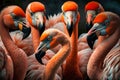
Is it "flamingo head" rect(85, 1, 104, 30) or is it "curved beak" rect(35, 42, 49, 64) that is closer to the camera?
"curved beak" rect(35, 42, 49, 64)

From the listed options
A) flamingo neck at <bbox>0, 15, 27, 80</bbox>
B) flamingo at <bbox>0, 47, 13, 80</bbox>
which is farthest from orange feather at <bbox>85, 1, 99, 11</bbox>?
flamingo at <bbox>0, 47, 13, 80</bbox>

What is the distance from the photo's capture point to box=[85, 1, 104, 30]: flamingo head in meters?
3.55

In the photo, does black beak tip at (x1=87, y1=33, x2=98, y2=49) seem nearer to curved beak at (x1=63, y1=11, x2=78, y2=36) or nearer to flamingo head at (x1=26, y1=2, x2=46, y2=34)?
curved beak at (x1=63, y1=11, x2=78, y2=36)

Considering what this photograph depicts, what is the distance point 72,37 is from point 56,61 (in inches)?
9.8

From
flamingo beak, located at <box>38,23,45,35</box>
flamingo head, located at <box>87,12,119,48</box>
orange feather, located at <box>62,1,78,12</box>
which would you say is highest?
orange feather, located at <box>62,1,78,12</box>

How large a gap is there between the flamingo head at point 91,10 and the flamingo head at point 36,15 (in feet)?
1.23

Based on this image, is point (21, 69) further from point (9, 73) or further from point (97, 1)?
point (97, 1)

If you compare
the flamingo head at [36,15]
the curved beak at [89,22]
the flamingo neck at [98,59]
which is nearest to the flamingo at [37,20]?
the flamingo head at [36,15]

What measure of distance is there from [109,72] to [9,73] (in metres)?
0.85

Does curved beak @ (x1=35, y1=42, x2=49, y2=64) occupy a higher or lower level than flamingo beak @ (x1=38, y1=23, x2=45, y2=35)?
lower

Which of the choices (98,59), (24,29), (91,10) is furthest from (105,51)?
(24,29)

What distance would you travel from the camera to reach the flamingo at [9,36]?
348 cm

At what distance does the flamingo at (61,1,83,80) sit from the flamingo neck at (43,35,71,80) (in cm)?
9

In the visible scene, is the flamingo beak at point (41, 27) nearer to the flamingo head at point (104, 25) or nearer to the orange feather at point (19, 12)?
the orange feather at point (19, 12)
